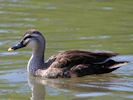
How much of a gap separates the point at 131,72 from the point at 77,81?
1117 mm

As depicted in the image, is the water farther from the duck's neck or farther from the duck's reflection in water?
the duck's neck

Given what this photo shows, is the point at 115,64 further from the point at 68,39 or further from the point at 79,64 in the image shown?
the point at 68,39

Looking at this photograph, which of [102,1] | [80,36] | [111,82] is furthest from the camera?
[102,1]

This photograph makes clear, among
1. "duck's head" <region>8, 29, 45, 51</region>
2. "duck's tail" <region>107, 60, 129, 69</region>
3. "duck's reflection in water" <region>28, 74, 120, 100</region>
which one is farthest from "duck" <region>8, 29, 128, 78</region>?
"duck's head" <region>8, 29, 45, 51</region>

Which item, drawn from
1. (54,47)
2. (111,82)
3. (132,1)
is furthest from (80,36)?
(132,1)

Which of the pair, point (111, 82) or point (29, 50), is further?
point (29, 50)

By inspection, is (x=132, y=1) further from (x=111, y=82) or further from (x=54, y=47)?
(x=111, y=82)

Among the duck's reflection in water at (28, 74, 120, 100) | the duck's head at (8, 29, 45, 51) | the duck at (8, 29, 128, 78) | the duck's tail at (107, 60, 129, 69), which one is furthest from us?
the duck's head at (8, 29, 45, 51)

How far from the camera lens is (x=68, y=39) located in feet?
58.3

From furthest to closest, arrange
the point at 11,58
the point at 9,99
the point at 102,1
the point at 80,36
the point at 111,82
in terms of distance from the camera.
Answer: the point at 102,1
the point at 80,36
the point at 11,58
the point at 111,82
the point at 9,99

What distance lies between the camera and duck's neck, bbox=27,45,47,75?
50.1 ft

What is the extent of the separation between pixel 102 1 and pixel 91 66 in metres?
7.94

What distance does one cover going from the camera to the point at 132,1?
2294 centimetres

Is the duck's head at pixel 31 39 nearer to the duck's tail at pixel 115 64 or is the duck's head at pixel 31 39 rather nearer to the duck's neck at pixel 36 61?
the duck's neck at pixel 36 61
